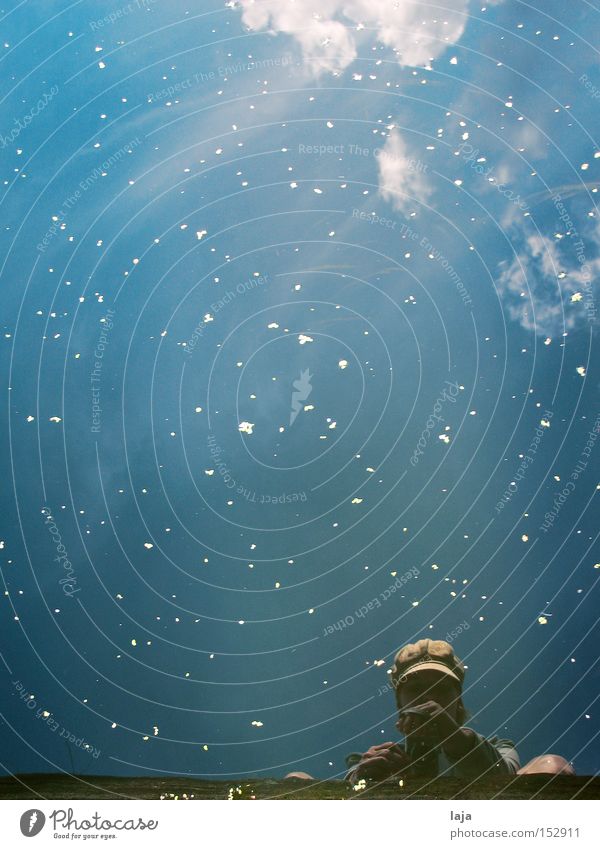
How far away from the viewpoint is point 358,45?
3.84ft

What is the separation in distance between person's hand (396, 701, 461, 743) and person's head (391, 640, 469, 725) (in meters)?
0.01

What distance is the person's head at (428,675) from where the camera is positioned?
42.4 inches

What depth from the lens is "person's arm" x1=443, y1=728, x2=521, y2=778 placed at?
1.05m

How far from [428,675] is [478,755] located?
0.13m

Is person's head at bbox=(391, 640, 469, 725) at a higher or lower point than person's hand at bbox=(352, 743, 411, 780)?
higher

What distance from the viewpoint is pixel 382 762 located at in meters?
1.06
